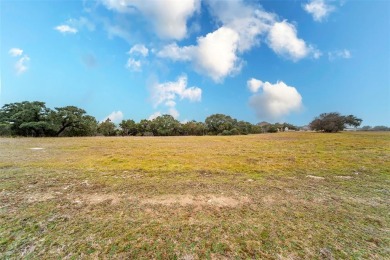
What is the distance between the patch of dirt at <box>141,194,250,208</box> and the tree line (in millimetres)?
36381

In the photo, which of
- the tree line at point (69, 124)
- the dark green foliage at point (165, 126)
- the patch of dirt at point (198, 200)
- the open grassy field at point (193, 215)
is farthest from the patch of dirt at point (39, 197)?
the dark green foliage at point (165, 126)

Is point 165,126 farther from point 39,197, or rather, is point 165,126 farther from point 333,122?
point 39,197

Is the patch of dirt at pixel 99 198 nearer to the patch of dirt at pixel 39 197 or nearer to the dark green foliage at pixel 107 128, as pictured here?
the patch of dirt at pixel 39 197

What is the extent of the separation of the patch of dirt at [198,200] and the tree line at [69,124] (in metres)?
36.4

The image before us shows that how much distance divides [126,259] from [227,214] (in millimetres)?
2057

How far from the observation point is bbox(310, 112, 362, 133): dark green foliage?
146ft

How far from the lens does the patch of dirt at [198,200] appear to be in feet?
14.6

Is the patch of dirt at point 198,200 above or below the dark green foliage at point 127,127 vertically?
below

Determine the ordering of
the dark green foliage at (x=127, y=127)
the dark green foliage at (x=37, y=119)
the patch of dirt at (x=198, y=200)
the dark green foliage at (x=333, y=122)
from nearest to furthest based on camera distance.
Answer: the patch of dirt at (x=198, y=200) → the dark green foliage at (x=37, y=119) → the dark green foliage at (x=333, y=122) → the dark green foliage at (x=127, y=127)

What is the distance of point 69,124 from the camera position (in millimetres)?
37719

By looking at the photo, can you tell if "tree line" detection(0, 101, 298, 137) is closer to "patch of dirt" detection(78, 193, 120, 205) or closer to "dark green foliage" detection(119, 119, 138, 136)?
"dark green foliage" detection(119, 119, 138, 136)

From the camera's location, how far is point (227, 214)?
3.95 m

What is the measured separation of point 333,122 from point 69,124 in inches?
2202

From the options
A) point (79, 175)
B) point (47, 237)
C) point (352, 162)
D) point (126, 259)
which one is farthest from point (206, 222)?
point (352, 162)
